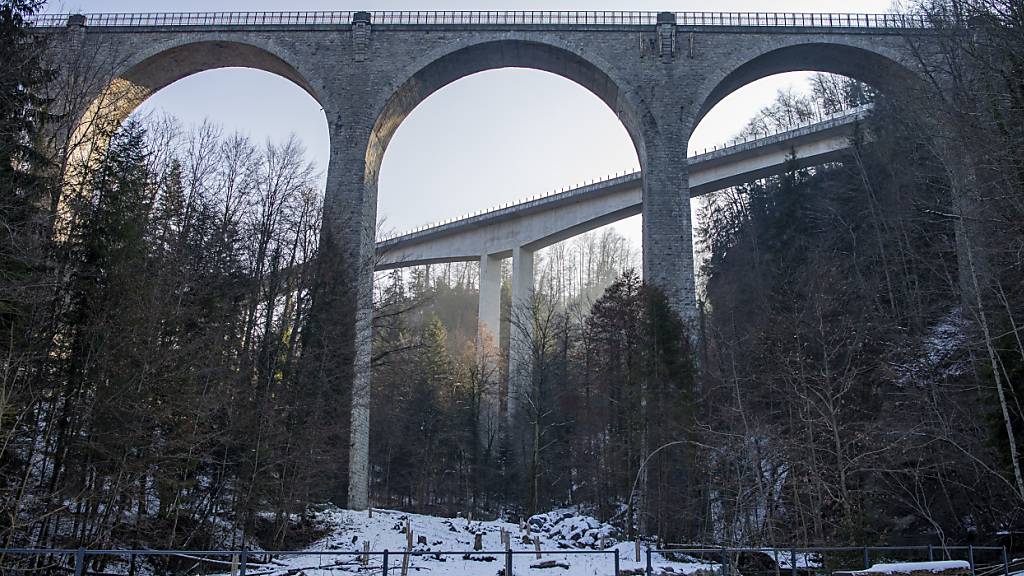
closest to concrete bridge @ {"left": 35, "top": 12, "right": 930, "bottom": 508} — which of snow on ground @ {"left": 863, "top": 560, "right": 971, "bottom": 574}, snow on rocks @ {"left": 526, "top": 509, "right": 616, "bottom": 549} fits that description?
snow on rocks @ {"left": 526, "top": 509, "right": 616, "bottom": 549}

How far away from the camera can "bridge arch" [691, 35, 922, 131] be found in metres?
23.3

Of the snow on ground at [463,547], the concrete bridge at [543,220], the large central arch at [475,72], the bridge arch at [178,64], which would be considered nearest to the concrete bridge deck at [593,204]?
the concrete bridge at [543,220]

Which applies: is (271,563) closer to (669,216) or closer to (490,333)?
(669,216)

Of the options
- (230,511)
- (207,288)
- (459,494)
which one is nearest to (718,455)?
(230,511)

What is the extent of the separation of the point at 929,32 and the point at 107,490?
2341 centimetres

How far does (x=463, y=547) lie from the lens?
18453mm

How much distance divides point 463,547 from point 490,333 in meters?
22.4

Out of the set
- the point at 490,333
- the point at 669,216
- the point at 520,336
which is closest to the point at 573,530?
the point at 669,216

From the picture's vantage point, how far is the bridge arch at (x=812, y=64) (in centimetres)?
2330

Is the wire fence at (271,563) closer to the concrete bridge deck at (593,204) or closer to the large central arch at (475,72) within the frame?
the large central arch at (475,72)

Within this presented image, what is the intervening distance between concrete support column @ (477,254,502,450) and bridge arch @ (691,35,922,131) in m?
18.7

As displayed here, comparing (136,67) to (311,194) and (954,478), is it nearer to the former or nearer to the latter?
(311,194)

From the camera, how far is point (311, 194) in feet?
75.3

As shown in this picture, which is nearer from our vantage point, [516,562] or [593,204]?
[516,562]
